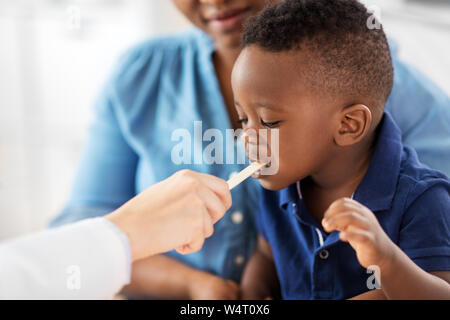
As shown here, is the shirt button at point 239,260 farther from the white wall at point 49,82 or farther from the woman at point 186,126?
the white wall at point 49,82

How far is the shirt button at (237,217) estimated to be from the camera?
580mm

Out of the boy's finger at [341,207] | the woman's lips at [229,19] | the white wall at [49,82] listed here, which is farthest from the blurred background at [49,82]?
the boy's finger at [341,207]

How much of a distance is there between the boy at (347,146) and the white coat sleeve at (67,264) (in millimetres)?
156

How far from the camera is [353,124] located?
44 centimetres

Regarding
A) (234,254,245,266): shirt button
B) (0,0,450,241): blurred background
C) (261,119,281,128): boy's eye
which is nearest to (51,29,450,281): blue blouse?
(234,254,245,266): shirt button

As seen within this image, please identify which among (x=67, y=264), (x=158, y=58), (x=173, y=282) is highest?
(x=158, y=58)

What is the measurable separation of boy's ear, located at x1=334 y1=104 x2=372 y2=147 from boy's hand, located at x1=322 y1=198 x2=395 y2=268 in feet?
0.30

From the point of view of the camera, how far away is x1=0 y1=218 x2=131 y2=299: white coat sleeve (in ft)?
1.26

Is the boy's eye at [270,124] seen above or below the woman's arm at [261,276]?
above

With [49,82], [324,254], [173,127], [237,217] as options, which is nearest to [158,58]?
[173,127]

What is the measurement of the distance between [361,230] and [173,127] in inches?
13.3

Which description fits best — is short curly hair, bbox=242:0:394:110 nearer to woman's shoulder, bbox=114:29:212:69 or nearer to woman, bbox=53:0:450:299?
woman, bbox=53:0:450:299

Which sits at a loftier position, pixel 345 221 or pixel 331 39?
pixel 331 39

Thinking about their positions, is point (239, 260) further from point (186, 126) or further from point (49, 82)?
point (49, 82)
